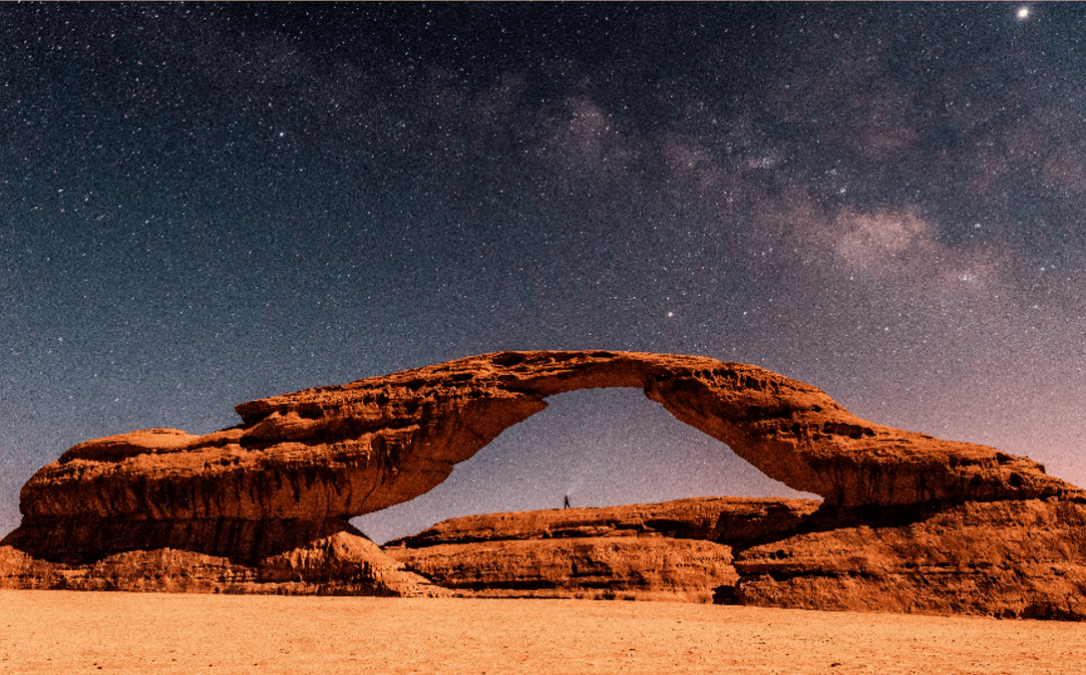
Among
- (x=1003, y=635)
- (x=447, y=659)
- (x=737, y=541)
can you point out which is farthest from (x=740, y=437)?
(x=447, y=659)

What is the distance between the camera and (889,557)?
2022 cm

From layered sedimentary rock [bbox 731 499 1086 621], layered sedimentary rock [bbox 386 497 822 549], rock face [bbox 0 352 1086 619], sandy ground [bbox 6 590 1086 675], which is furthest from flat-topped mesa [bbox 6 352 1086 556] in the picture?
sandy ground [bbox 6 590 1086 675]

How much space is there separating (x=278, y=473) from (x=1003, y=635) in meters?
23.6

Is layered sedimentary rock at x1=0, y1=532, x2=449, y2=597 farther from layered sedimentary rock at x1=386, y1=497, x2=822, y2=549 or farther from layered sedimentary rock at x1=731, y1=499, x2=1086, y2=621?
layered sedimentary rock at x1=731, y1=499, x2=1086, y2=621

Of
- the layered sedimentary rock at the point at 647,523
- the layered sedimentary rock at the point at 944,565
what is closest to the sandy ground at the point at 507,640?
the layered sedimentary rock at the point at 944,565

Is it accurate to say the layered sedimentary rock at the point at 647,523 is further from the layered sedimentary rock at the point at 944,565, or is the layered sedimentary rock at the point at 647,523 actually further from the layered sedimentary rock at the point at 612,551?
the layered sedimentary rock at the point at 944,565

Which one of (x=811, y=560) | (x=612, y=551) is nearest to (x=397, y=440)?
(x=612, y=551)

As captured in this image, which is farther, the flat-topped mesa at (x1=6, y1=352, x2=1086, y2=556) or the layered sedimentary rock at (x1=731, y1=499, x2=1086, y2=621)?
the flat-topped mesa at (x1=6, y1=352, x2=1086, y2=556)

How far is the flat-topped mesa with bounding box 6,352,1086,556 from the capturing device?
24109 millimetres

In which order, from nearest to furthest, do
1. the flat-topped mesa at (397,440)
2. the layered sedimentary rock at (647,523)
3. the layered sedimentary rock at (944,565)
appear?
the layered sedimentary rock at (944,565)
the flat-topped mesa at (397,440)
the layered sedimentary rock at (647,523)

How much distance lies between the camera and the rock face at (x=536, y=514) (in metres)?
20.3

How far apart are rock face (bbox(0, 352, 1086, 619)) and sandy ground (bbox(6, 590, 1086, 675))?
9.89 ft

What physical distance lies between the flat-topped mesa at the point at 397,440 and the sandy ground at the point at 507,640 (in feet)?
21.4

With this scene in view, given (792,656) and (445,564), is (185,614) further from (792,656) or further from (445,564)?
(792,656)
